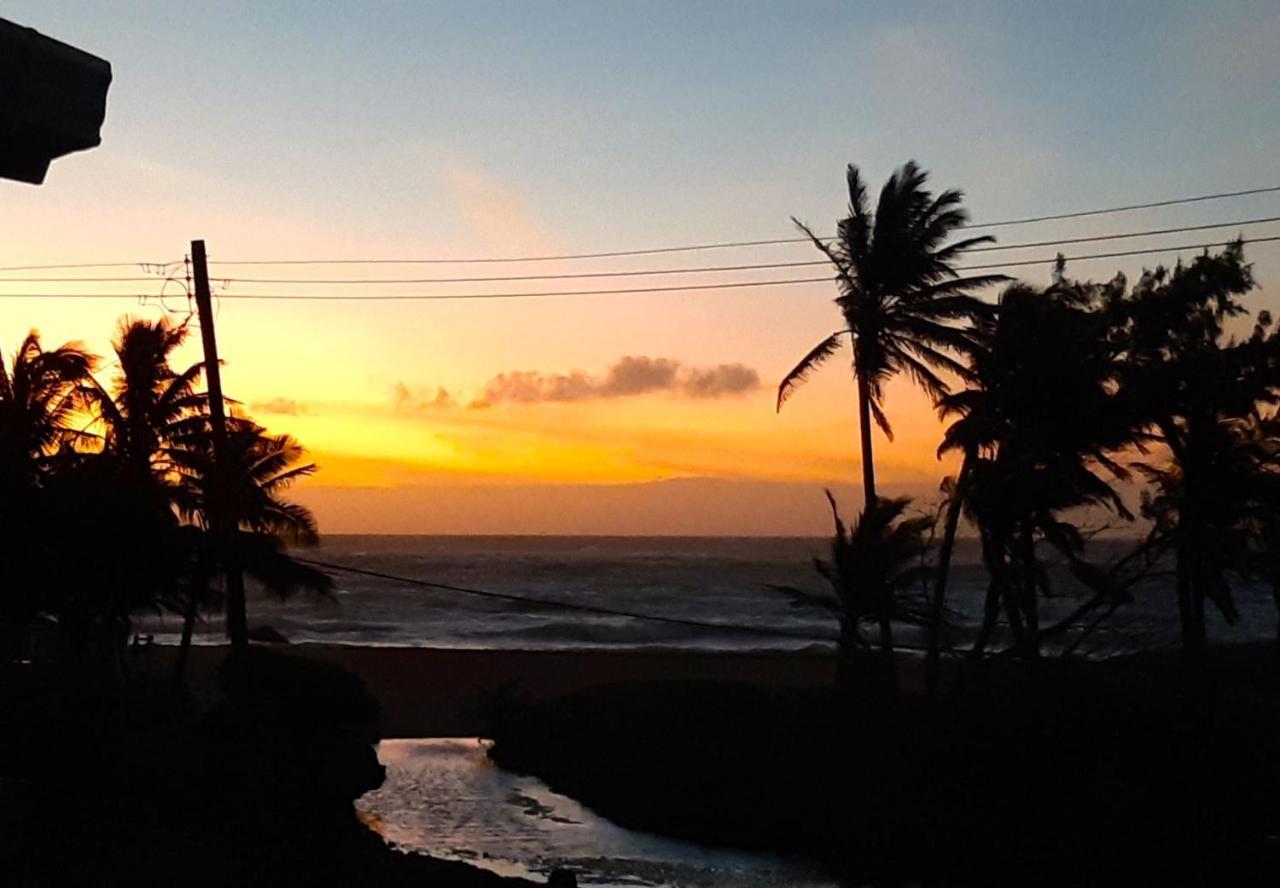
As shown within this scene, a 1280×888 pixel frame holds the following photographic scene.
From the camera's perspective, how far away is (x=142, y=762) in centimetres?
1827

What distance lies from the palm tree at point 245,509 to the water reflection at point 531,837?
414cm

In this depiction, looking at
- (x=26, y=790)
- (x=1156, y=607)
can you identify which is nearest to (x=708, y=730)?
(x=26, y=790)

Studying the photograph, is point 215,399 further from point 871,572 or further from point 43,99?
point 43,99

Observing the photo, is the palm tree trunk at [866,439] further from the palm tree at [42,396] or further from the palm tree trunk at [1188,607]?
the palm tree at [42,396]

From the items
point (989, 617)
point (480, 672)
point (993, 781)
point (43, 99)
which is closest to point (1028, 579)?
point (989, 617)

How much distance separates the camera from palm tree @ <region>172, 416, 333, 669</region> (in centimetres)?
2097

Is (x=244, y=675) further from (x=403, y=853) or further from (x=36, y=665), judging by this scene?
(x=403, y=853)

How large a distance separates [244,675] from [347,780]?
2.51 metres

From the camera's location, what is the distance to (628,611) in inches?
2552

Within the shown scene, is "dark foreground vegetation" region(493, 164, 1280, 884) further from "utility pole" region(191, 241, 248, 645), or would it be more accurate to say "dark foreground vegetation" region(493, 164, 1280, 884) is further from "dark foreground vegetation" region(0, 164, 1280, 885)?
"utility pole" region(191, 241, 248, 645)

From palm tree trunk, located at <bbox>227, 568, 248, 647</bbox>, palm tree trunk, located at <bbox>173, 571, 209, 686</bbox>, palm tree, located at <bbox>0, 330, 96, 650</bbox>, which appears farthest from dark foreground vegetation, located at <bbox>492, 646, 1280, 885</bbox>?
palm tree, located at <bbox>0, 330, 96, 650</bbox>

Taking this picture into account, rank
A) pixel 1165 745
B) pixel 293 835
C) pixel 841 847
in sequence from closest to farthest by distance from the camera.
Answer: pixel 293 835 → pixel 841 847 → pixel 1165 745

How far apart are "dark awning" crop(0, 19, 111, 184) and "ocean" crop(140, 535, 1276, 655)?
2527 cm

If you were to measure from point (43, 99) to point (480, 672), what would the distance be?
117 ft
